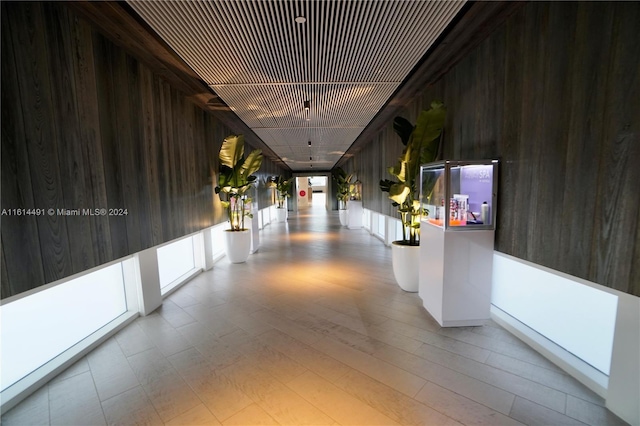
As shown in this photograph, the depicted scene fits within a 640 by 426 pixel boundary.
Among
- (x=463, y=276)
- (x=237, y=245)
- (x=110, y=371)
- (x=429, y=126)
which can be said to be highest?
(x=429, y=126)

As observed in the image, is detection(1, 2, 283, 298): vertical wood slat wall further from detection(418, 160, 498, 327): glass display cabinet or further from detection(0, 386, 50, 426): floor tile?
detection(418, 160, 498, 327): glass display cabinet

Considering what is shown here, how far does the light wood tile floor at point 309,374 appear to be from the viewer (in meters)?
1.84

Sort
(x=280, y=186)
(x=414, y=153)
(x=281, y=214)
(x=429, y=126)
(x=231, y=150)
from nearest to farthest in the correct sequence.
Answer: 1. (x=429, y=126)
2. (x=414, y=153)
3. (x=231, y=150)
4. (x=280, y=186)
5. (x=281, y=214)

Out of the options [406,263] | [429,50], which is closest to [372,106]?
[429,50]

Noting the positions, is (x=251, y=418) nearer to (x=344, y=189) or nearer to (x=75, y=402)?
(x=75, y=402)

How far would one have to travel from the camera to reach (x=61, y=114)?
6.91 feet

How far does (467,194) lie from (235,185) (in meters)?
4.38

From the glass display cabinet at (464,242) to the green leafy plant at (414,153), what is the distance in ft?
1.81

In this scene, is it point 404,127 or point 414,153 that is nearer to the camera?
point 414,153

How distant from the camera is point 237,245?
19.0 feet

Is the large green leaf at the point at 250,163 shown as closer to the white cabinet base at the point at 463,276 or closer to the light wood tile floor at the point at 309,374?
the light wood tile floor at the point at 309,374

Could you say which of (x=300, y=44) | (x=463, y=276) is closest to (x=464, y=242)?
(x=463, y=276)

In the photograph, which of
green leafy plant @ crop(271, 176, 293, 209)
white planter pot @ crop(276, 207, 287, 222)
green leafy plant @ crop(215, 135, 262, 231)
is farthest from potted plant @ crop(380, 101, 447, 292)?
white planter pot @ crop(276, 207, 287, 222)

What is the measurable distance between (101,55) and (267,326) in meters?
3.30
